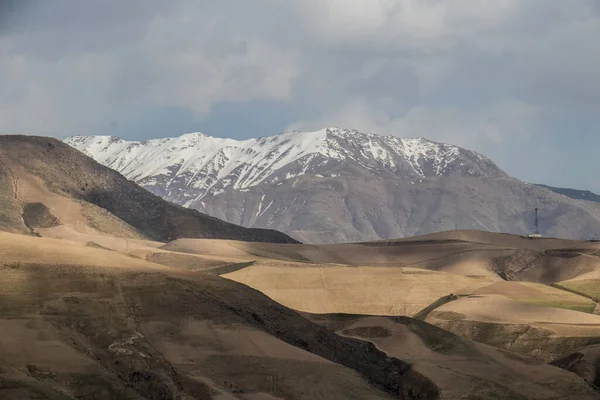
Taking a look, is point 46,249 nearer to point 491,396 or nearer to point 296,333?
point 296,333

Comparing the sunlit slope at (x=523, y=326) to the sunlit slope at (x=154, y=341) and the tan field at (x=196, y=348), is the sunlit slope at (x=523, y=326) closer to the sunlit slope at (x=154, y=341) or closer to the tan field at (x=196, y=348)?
the tan field at (x=196, y=348)

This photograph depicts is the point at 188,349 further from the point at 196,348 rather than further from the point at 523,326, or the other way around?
the point at 523,326

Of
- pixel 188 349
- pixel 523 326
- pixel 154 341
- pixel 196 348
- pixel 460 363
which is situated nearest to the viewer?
pixel 154 341

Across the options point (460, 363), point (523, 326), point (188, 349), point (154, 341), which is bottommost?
point (188, 349)

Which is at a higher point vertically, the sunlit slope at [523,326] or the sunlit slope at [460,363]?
the sunlit slope at [523,326]

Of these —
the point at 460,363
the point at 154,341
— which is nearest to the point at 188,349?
the point at 154,341

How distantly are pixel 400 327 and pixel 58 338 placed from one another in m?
60.3

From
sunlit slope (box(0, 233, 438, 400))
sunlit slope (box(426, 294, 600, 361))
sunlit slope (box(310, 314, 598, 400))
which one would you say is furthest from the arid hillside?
sunlit slope (box(426, 294, 600, 361))

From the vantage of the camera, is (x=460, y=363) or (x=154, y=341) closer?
(x=154, y=341)

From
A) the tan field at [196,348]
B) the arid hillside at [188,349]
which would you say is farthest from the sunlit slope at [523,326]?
the arid hillside at [188,349]

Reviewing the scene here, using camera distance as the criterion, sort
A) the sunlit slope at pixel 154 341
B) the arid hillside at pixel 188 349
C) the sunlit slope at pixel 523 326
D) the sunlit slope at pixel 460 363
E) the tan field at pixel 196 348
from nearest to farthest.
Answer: the sunlit slope at pixel 154 341
the arid hillside at pixel 188 349
the tan field at pixel 196 348
the sunlit slope at pixel 460 363
the sunlit slope at pixel 523 326

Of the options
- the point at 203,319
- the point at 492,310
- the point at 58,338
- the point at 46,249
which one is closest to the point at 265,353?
the point at 203,319

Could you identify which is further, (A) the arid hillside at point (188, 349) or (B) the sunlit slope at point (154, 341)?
(A) the arid hillside at point (188, 349)

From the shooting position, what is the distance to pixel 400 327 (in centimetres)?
15462
